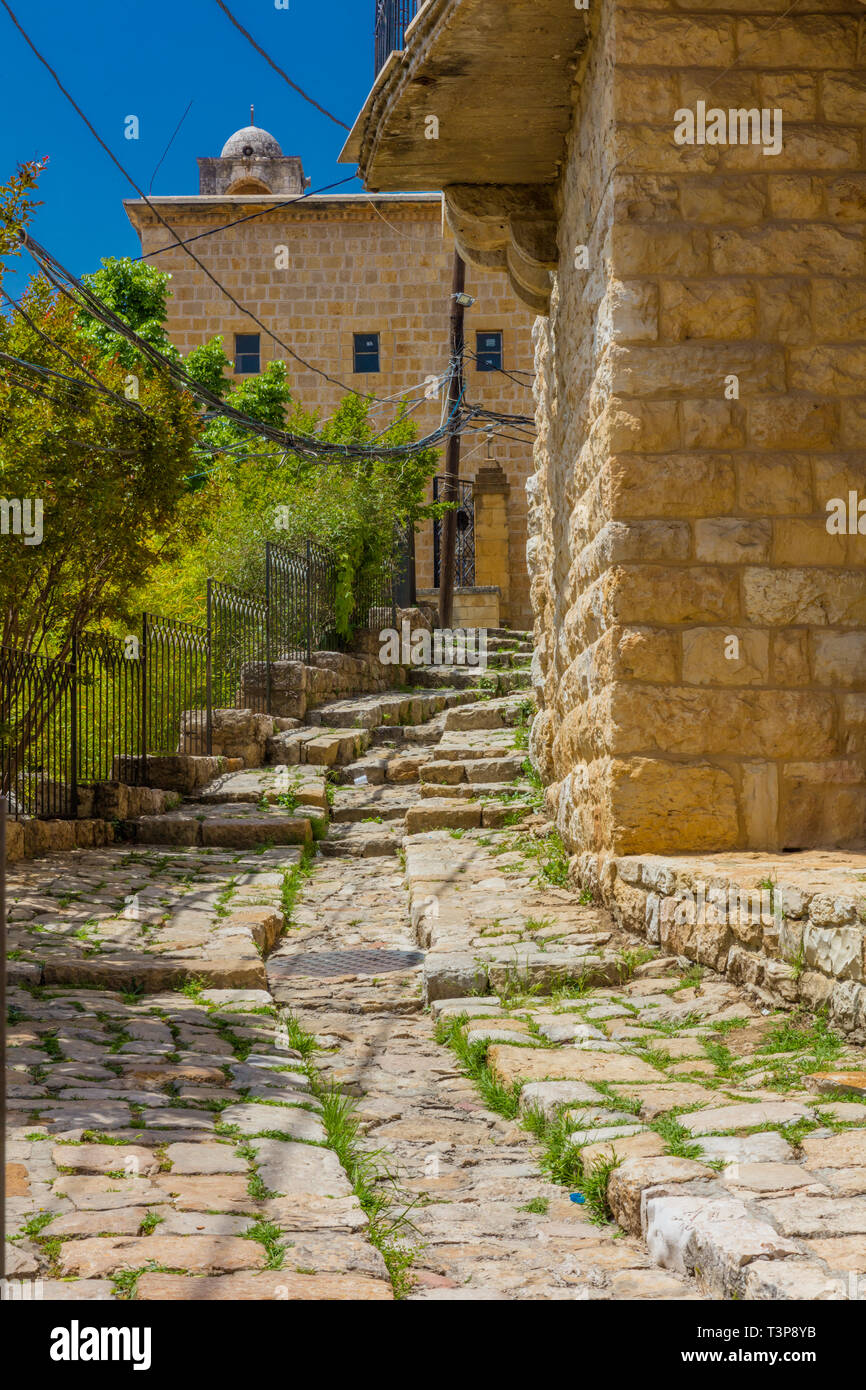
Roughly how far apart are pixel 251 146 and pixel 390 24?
1258 inches

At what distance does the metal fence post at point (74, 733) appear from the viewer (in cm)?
944

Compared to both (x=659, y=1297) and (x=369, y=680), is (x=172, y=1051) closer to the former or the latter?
(x=659, y=1297)

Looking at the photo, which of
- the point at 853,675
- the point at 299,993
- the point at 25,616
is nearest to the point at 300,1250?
the point at 299,993

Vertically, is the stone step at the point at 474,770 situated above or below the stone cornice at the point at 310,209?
below

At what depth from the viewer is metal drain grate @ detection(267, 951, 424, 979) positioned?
626 cm

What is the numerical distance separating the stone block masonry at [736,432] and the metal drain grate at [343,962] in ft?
4.54

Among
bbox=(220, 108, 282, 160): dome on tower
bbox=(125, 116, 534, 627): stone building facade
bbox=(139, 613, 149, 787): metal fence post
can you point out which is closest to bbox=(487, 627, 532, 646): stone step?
bbox=(125, 116, 534, 627): stone building facade

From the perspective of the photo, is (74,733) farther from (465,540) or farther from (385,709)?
(465,540)

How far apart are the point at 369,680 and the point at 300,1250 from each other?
14497mm

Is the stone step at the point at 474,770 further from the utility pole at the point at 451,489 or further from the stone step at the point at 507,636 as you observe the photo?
the utility pole at the point at 451,489

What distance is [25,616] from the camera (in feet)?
29.9

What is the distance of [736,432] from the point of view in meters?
5.65

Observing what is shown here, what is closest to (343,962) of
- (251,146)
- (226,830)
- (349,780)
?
(226,830)

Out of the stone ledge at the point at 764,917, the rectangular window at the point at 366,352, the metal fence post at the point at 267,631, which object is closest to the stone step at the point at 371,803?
the metal fence post at the point at 267,631
